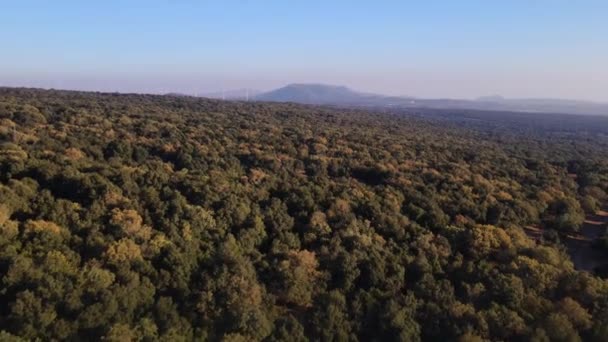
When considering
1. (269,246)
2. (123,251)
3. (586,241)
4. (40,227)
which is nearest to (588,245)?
(586,241)

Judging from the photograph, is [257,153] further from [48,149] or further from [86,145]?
[48,149]

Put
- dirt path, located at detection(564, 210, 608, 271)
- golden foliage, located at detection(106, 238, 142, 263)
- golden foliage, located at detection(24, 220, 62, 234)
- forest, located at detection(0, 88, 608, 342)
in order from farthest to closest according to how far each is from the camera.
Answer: dirt path, located at detection(564, 210, 608, 271) → golden foliage, located at detection(24, 220, 62, 234) → golden foliage, located at detection(106, 238, 142, 263) → forest, located at detection(0, 88, 608, 342)

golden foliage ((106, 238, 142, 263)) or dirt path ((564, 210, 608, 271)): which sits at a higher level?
golden foliage ((106, 238, 142, 263))

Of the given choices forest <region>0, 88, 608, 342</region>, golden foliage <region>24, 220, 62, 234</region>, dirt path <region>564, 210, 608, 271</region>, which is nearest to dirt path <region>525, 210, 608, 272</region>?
dirt path <region>564, 210, 608, 271</region>

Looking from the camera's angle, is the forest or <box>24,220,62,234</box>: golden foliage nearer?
the forest

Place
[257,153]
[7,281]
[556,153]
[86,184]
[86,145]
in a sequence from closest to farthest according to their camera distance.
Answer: [7,281]
[86,184]
[86,145]
[257,153]
[556,153]

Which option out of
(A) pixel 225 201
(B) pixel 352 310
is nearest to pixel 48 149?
(A) pixel 225 201

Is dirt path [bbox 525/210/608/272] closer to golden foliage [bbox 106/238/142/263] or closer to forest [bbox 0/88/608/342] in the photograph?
forest [bbox 0/88/608/342]

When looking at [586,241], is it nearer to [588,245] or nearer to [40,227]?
[588,245]
